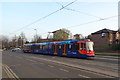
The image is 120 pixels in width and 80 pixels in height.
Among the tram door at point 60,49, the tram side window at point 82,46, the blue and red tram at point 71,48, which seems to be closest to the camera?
the blue and red tram at point 71,48

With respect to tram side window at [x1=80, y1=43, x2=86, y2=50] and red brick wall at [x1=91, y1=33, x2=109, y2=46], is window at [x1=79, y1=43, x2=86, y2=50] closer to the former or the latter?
tram side window at [x1=80, y1=43, x2=86, y2=50]

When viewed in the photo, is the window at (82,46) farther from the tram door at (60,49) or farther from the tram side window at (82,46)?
the tram door at (60,49)

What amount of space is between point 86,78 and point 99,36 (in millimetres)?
62974

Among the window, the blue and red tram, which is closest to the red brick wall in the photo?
the blue and red tram

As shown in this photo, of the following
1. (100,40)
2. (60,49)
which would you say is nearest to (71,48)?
(60,49)

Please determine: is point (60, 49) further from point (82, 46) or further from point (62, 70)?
point (62, 70)

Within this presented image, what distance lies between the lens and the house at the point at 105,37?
68.2 m

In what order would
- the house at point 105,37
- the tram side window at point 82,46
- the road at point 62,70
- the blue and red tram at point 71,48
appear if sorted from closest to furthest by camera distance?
the road at point 62,70
the blue and red tram at point 71,48
the tram side window at point 82,46
the house at point 105,37

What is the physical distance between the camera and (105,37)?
69250 mm

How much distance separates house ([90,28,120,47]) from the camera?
2685 inches

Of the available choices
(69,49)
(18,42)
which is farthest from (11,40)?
(69,49)

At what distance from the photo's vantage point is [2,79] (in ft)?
34.6

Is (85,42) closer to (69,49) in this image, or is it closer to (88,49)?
(88,49)

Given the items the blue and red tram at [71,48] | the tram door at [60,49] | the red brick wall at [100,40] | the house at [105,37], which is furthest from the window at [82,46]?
the red brick wall at [100,40]
